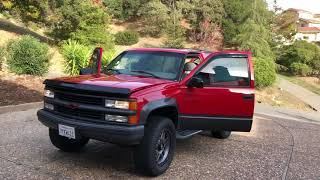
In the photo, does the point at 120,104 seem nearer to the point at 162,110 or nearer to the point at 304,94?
the point at 162,110

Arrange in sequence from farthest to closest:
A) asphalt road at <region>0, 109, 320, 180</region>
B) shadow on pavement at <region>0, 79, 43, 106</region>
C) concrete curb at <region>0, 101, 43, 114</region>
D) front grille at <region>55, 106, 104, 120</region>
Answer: shadow on pavement at <region>0, 79, 43, 106</region> → concrete curb at <region>0, 101, 43, 114</region> → asphalt road at <region>0, 109, 320, 180</region> → front grille at <region>55, 106, 104, 120</region>

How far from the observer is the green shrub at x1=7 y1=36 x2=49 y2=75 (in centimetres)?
1259

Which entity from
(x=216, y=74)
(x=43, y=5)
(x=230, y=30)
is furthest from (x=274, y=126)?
(x=230, y=30)

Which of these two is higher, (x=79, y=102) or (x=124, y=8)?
(x=124, y=8)

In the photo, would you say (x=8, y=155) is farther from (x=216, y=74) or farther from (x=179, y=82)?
(x=216, y=74)

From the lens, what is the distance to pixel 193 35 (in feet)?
114

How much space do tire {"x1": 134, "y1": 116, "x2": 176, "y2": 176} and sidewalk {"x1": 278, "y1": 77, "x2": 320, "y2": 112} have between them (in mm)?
14542

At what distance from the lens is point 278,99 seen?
20.0m

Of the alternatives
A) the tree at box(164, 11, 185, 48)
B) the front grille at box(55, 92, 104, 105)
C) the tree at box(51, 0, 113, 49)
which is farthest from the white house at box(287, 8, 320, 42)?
the front grille at box(55, 92, 104, 105)

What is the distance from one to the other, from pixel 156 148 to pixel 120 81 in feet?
3.45

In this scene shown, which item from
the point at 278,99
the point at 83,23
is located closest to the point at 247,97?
the point at 278,99

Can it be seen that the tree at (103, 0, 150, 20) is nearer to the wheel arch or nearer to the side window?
the side window

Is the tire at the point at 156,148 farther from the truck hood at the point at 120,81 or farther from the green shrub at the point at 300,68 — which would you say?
the green shrub at the point at 300,68

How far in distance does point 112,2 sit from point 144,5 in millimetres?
4030
